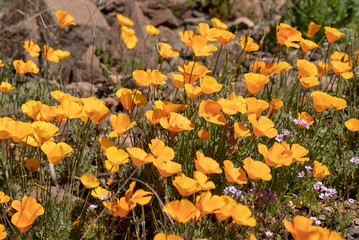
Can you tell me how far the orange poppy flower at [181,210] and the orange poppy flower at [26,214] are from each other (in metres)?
0.54

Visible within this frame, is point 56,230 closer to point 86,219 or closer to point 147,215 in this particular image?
point 86,219

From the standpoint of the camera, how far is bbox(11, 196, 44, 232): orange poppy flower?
1.60m

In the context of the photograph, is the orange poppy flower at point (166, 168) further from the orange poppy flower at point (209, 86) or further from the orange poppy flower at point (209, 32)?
the orange poppy flower at point (209, 32)

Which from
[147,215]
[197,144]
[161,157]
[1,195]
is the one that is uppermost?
[161,157]

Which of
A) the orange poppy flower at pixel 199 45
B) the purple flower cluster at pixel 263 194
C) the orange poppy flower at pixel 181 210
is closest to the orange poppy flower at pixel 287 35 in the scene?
the orange poppy flower at pixel 199 45

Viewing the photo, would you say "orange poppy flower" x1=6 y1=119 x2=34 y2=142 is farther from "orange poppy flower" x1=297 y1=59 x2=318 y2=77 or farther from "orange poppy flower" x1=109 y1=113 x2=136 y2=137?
"orange poppy flower" x1=297 y1=59 x2=318 y2=77

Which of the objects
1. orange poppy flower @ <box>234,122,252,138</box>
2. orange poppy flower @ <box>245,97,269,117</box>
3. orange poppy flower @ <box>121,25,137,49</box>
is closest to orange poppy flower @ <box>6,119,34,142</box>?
orange poppy flower @ <box>234,122,252,138</box>

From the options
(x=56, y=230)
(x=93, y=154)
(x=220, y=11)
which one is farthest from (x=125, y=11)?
(x=56, y=230)

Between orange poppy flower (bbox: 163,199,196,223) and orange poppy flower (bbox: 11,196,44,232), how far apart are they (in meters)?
0.54

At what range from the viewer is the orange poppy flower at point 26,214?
160cm

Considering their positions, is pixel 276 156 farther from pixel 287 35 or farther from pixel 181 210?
pixel 287 35

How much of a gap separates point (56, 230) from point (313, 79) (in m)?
1.58

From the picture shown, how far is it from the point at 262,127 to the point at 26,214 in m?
1.07

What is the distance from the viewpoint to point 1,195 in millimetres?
1803
